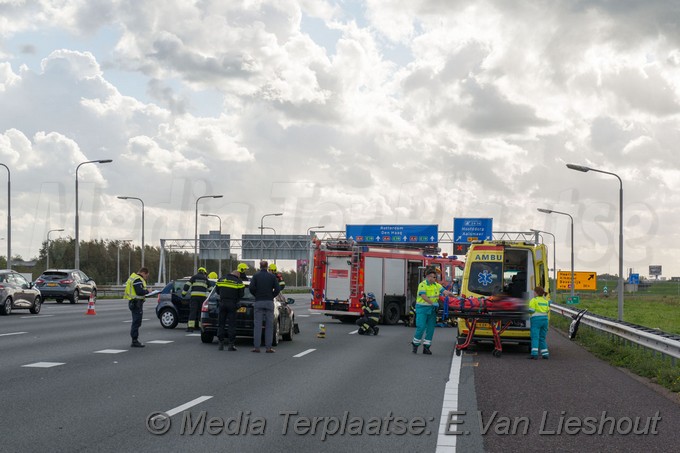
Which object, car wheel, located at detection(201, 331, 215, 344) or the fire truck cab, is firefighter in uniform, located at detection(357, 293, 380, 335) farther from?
car wheel, located at detection(201, 331, 215, 344)

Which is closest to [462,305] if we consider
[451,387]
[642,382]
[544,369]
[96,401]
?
[544,369]

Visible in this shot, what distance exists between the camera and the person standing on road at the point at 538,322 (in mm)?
17594

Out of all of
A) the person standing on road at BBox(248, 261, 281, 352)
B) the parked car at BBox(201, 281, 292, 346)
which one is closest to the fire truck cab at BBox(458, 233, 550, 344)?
the parked car at BBox(201, 281, 292, 346)

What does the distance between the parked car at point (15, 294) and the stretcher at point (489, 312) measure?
59.6 ft

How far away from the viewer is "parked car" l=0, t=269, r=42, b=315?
29.7 meters

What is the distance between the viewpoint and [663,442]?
842cm

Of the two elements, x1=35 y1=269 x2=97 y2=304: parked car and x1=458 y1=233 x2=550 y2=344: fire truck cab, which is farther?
x1=35 y1=269 x2=97 y2=304: parked car

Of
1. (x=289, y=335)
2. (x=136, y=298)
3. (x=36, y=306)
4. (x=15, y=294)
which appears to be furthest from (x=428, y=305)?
(x=36, y=306)

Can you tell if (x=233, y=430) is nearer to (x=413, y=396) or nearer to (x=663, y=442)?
(x=413, y=396)

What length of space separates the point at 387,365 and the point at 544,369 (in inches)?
112

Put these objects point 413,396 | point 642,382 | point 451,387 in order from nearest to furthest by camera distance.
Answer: point 413,396, point 451,387, point 642,382

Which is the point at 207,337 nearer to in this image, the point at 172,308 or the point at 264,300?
the point at 264,300

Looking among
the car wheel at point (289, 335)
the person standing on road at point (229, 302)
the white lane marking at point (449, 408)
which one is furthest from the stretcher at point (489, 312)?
the person standing on road at point (229, 302)

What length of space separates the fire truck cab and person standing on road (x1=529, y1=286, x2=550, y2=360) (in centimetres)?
178
